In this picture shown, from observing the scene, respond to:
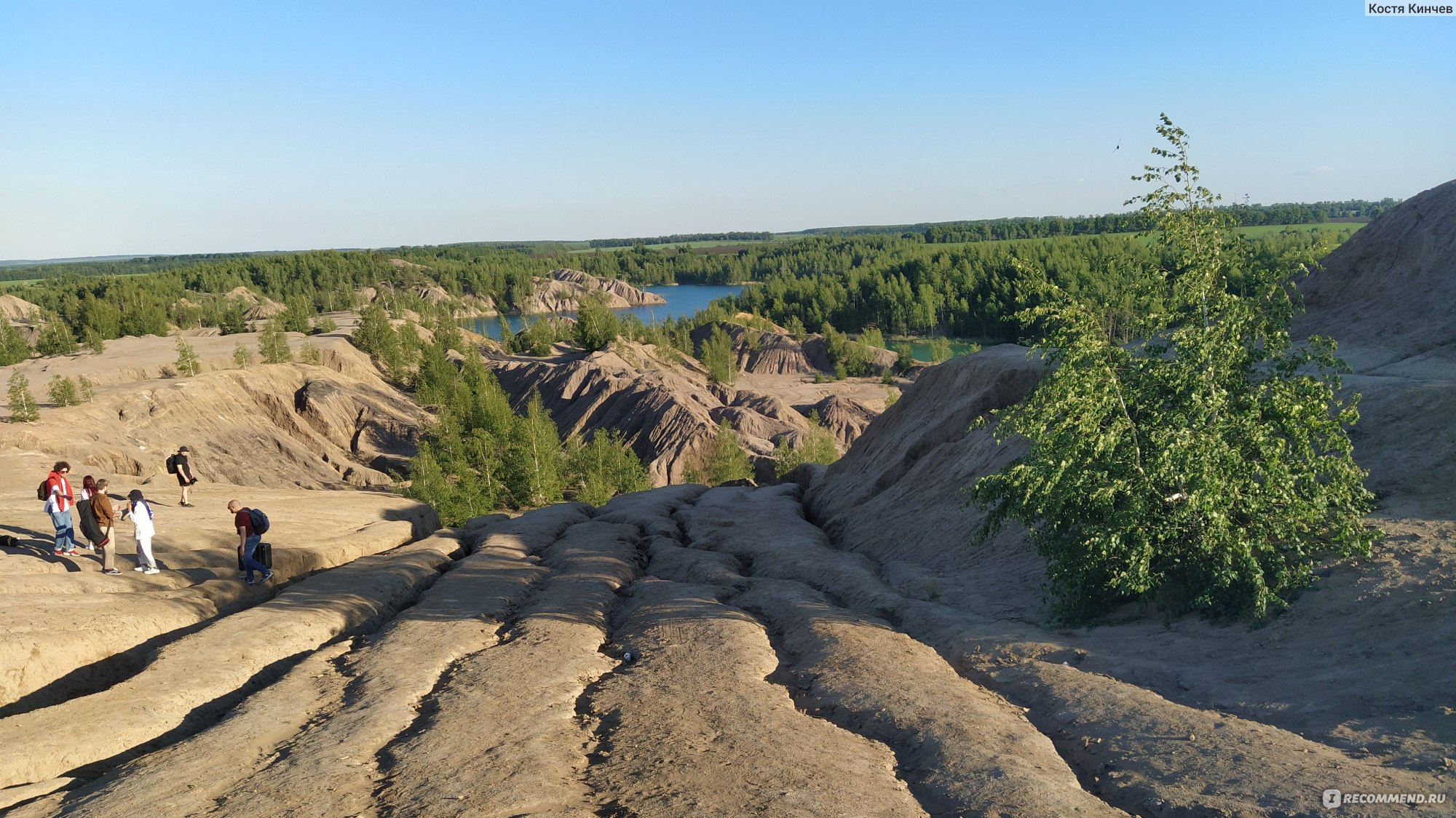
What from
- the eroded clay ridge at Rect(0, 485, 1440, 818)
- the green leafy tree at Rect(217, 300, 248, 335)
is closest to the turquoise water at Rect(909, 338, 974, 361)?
the green leafy tree at Rect(217, 300, 248, 335)

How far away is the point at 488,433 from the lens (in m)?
51.1

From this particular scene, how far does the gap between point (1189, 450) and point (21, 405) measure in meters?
45.1

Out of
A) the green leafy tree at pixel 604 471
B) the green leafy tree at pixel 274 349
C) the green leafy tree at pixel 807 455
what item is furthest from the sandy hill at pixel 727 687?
the green leafy tree at pixel 274 349

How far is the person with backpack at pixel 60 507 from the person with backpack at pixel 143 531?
1313 millimetres

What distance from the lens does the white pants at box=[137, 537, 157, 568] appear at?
1894 cm

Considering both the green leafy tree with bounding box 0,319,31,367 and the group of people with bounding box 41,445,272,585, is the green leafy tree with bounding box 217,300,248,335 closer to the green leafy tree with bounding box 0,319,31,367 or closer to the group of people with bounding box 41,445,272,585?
the green leafy tree with bounding box 0,319,31,367

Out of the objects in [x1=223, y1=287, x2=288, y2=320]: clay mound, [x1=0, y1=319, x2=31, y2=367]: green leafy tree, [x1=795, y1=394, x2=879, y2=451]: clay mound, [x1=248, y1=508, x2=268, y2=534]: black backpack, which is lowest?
[x1=795, y1=394, x2=879, y2=451]: clay mound

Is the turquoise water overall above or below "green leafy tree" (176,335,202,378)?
below

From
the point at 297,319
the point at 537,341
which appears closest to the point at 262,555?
the point at 297,319

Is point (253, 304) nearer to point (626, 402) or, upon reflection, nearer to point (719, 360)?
point (719, 360)

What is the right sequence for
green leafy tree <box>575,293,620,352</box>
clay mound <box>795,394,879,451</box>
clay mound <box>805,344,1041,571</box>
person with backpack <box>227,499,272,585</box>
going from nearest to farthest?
person with backpack <box>227,499,272,585</box>, clay mound <box>805,344,1041,571</box>, clay mound <box>795,394,879,451</box>, green leafy tree <box>575,293,620,352</box>

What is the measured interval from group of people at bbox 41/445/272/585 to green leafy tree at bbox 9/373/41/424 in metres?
23.4

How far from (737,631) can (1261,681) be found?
25.9 feet

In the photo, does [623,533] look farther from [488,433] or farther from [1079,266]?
[1079,266]
